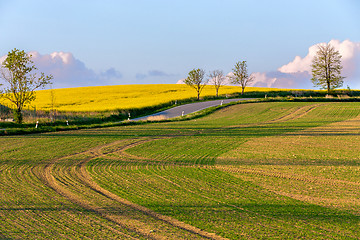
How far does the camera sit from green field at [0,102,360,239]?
9.30 metres

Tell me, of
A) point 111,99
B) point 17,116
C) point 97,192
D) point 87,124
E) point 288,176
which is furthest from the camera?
point 111,99

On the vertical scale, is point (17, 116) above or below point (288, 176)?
above

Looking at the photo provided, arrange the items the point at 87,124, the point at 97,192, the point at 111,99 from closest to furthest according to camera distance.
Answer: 1. the point at 97,192
2. the point at 87,124
3. the point at 111,99

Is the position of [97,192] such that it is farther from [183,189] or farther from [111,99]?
[111,99]

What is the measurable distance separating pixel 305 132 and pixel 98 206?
21.1m

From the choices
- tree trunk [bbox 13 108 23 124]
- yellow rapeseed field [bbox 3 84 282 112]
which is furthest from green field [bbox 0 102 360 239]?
yellow rapeseed field [bbox 3 84 282 112]

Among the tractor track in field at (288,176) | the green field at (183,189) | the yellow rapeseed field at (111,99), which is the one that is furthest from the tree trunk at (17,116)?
the tractor track in field at (288,176)

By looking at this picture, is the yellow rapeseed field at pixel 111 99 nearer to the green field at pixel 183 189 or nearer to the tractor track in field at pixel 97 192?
the green field at pixel 183 189

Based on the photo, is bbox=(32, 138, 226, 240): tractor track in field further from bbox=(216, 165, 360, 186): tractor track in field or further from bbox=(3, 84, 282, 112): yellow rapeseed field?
bbox=(3, 84, 282, 112): yellow rapeseed field

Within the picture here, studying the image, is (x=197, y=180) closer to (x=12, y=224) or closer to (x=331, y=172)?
(x=331, y=172)

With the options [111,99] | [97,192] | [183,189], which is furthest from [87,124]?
[183,189]

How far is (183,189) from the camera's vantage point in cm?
1281

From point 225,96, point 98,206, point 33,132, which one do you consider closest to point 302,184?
point 98,206

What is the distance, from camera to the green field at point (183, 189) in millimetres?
9305
